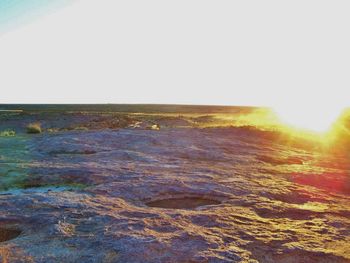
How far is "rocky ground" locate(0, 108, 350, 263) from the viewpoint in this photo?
596cm

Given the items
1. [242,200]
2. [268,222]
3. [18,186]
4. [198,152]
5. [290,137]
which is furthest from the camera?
[290,137]

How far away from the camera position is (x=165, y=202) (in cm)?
854

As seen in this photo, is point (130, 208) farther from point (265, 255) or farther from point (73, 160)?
point (73, 160)

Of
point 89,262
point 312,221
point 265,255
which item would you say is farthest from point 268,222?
point 89,262

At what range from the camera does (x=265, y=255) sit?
5.94 m

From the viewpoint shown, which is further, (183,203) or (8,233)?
(183,203)

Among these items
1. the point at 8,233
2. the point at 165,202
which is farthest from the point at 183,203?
the point at 8,233

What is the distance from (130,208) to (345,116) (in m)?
27.3

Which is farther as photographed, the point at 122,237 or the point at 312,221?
the point at 312,221

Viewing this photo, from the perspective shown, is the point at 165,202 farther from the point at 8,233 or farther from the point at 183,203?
the point at 8,233

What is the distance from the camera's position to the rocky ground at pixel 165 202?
19.5 feet

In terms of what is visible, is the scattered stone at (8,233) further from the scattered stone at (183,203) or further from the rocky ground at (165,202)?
the scattered stone at (183,203)

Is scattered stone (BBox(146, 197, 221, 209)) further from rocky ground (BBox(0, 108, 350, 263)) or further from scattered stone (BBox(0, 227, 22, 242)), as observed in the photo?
scattered stone (BBox(0, 227, 22, 242))

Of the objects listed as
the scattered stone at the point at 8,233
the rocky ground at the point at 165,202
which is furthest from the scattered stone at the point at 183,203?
the scattered stone at the point at 8,233
